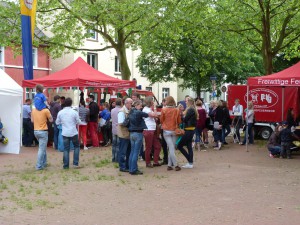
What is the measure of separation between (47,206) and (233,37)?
49.5ft

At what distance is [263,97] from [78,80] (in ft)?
27.4

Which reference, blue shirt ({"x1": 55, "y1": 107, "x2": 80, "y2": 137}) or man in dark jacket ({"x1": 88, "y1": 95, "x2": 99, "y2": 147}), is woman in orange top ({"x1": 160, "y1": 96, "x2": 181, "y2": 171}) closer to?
blue shirt ({"x1": 55, "y1": 107, "x2": 80, "y2": 137})

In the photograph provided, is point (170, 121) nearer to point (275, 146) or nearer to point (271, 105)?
point (275, 146)

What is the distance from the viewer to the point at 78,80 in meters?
16.1

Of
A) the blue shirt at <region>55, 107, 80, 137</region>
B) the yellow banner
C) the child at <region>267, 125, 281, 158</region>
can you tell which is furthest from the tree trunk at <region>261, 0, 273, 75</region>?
the blue shirt at <region>55, 107, 80, 137</region>

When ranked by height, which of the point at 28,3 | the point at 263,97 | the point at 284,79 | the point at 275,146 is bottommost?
the point at 275,146

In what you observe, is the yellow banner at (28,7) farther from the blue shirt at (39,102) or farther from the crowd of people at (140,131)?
the blue shirt at (39,102)

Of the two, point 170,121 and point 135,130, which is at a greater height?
point 170,121

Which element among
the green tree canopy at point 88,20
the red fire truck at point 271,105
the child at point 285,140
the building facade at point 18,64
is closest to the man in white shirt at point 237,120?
the red fire truck at point 271,105

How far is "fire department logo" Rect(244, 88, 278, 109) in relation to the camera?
2009 centimetres

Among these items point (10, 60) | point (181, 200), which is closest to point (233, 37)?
point (181, 200)

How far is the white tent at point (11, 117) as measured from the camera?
14352mm

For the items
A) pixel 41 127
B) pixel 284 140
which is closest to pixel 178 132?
pixel 41 127

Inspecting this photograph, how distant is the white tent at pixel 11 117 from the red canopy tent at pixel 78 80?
2225 millimetres
